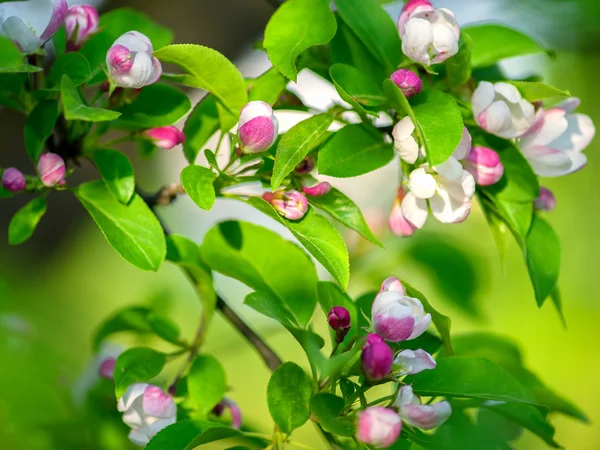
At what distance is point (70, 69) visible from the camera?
638 millimetres

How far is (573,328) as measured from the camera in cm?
179

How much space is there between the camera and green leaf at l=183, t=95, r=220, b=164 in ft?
2.39

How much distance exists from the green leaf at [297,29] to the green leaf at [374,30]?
0.11ft

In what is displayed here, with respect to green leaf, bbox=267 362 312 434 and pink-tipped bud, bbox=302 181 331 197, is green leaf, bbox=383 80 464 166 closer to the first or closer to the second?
pink-tipped bud, bbox=302 181 331 197

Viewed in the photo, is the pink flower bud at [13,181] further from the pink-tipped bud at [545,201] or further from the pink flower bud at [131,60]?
the pink-tipped bud at [545,201]

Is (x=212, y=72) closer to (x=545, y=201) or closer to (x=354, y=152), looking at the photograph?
(x=354, y=152)

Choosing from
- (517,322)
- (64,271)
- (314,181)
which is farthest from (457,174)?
(64,271)

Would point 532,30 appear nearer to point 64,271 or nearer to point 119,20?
point 119,20

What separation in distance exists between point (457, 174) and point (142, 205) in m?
0.29

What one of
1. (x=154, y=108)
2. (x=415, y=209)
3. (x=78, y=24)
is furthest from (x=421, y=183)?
(x=78, y=24)

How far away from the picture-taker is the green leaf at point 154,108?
2.17 ft

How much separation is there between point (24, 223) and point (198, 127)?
196mm

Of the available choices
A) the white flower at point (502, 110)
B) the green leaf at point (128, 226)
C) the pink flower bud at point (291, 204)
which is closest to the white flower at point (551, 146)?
the white flower at point (502, 110)

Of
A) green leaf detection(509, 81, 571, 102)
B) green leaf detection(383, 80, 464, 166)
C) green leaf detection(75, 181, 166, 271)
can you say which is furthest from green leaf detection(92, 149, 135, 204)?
green leaf detection(509, 81, 571, 102)
